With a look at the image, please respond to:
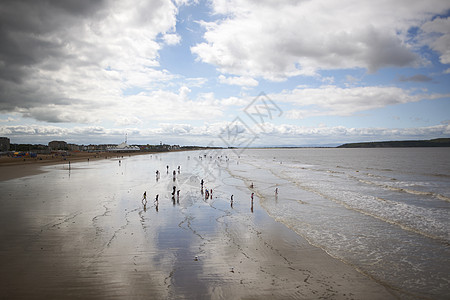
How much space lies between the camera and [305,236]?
15.9m

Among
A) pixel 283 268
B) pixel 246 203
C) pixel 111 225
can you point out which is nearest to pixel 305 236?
pixel 283 268

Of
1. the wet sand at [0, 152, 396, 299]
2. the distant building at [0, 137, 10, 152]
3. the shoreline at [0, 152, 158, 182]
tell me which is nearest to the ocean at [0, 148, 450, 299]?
the wet sand at [0, 152, 396, 299]

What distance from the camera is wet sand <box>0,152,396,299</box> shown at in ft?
30.5

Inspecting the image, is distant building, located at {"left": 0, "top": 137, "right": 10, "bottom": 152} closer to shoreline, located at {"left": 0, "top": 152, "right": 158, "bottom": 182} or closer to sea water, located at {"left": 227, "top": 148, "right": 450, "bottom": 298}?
shoreline, located at {"left": 0, "top": 152, "right": 158, "bottom": 182}

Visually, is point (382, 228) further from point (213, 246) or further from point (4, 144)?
point (4, 144)

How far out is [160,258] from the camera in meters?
11.7

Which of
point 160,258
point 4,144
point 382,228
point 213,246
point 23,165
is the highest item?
point 4,144

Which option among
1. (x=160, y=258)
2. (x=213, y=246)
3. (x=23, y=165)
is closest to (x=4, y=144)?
(x=23, y=165)

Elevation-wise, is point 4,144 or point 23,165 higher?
point 4,144

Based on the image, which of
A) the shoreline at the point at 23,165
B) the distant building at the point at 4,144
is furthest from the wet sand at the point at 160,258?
the distant building at the point at 4,144

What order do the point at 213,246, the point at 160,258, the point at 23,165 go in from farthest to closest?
the point at 23,165, the point at 213,246, the point at 160,258

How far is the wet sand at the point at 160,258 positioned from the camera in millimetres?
9281

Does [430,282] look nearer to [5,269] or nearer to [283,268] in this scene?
[283,268]

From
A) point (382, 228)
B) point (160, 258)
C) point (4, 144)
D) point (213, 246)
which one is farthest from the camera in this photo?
point (4, 144)
